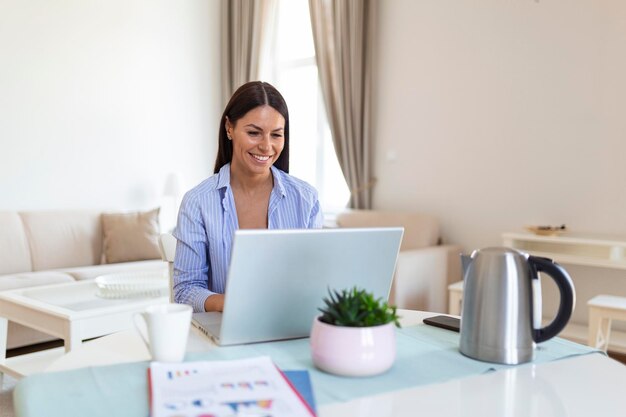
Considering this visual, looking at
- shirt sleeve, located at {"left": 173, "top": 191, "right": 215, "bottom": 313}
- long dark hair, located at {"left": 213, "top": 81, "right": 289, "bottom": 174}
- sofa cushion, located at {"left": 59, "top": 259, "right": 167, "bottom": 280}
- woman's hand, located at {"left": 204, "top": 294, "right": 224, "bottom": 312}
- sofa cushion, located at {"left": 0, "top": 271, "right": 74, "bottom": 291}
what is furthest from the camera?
sofa cushion, located at {"left": 59, "top": 259, "right": 167, "bottom": 280}

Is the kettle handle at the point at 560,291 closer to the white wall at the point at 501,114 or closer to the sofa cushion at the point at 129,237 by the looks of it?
the white wall at the point at 501,114

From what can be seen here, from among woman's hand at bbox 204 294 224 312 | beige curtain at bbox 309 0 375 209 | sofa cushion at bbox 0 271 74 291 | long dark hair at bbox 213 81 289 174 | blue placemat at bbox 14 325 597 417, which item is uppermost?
beige curtain at bbox 309 0 375 209

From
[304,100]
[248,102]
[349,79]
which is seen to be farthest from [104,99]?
[248,102]

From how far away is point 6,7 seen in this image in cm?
410

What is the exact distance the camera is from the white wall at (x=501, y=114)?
3.44 meters

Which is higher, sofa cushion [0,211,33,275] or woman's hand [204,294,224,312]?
woman's hand [204,294,224,312]

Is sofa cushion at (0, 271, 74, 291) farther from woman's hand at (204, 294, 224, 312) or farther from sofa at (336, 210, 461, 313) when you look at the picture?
woman's hand at (204, 294, 224, 312)

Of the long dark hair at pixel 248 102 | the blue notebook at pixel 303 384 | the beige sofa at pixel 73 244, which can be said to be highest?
the long dark hair at pixel 248 102

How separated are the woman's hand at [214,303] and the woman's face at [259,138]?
41 centimetres

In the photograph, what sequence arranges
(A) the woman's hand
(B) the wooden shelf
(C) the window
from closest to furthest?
(A) the woman's hand < (B) the wooden shelf < (C) the window

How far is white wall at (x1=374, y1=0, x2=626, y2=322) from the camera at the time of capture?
11.3 feet

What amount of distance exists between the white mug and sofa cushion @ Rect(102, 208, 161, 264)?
3241 mm

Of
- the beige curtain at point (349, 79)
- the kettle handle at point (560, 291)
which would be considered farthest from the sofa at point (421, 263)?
the kettle handle at point (560, 291)

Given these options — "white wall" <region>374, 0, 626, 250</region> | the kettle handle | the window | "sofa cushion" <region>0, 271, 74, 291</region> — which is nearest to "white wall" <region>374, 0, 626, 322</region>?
"white wall" <region>374, 0, 626, 250</region>
